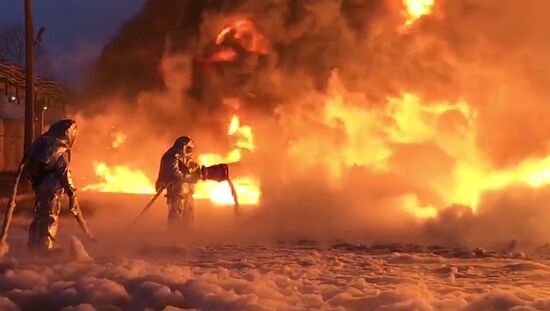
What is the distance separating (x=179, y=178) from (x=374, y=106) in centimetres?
426

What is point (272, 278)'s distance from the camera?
25.2ft

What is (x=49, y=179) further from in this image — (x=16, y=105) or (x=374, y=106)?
(x=16, y=105)

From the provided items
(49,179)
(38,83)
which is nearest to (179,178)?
(49,179)

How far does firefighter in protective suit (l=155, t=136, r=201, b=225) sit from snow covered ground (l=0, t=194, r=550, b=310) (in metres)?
1.12

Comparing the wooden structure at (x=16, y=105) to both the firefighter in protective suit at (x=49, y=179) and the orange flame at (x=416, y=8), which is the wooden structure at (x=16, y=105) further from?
the firefighter in protective suit at (x=49, y=179)

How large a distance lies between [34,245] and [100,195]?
9.64 metres

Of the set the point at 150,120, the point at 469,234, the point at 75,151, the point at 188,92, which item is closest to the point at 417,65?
the point at 469,234

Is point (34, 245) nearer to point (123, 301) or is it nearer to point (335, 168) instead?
point (123, 301)

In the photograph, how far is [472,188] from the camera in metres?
13.6

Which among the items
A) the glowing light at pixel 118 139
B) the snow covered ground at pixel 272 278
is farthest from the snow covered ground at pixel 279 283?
the glowing light at pixel 118 139

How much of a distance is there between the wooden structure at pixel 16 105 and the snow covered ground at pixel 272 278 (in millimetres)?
23778

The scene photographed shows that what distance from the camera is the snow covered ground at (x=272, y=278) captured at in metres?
6.60

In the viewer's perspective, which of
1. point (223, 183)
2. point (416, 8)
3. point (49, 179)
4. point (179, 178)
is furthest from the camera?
point (223, 183)

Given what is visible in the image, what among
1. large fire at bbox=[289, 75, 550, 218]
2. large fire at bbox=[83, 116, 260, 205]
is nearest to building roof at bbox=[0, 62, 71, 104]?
large fire at bbox=[83, 116, 260, 205]
